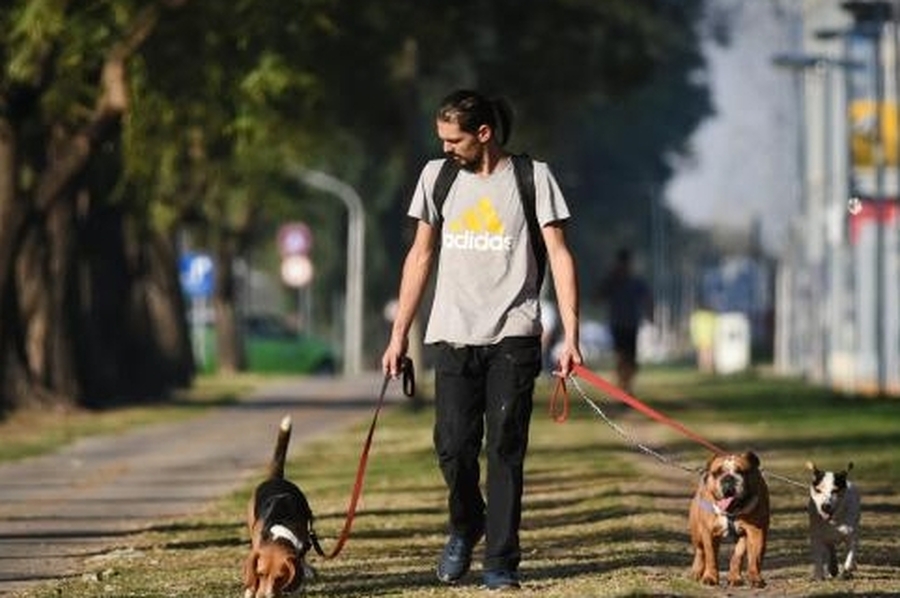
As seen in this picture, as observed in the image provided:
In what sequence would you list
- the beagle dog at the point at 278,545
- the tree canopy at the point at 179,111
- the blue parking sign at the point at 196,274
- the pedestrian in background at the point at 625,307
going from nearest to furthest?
1. the beagle dog at the point at 278,545
2. the tree canopy at the point at 179,111
3. the pedestrian in background at the point at 625,307
4. the blue parking sign at the point at 196,274

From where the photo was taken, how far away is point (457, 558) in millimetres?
14352

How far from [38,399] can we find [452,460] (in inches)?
1089

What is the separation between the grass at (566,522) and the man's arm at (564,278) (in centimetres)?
106

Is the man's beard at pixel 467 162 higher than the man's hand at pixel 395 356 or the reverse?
higher

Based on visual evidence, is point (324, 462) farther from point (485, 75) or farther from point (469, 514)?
point (485, 75)

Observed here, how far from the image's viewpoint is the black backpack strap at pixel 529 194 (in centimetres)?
1385

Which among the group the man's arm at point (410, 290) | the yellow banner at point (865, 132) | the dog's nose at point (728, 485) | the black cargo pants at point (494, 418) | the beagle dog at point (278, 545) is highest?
the yellow banner at point (865, 132)

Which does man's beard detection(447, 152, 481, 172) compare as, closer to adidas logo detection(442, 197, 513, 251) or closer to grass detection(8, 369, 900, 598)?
adidas logo detection(442, 197, 513, 251)

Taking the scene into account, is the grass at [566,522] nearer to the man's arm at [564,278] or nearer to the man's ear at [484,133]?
the man's arm at [564,278]

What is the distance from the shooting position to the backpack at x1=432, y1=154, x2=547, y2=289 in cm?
1386

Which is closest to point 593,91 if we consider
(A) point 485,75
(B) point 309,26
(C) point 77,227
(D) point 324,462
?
(A) point 485,75

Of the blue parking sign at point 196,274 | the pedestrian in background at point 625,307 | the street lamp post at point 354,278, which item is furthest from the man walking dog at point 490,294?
the street lamp post at point 354,278

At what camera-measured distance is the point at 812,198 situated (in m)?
80.1

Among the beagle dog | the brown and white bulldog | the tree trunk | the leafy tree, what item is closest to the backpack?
the brown and white bulldog
